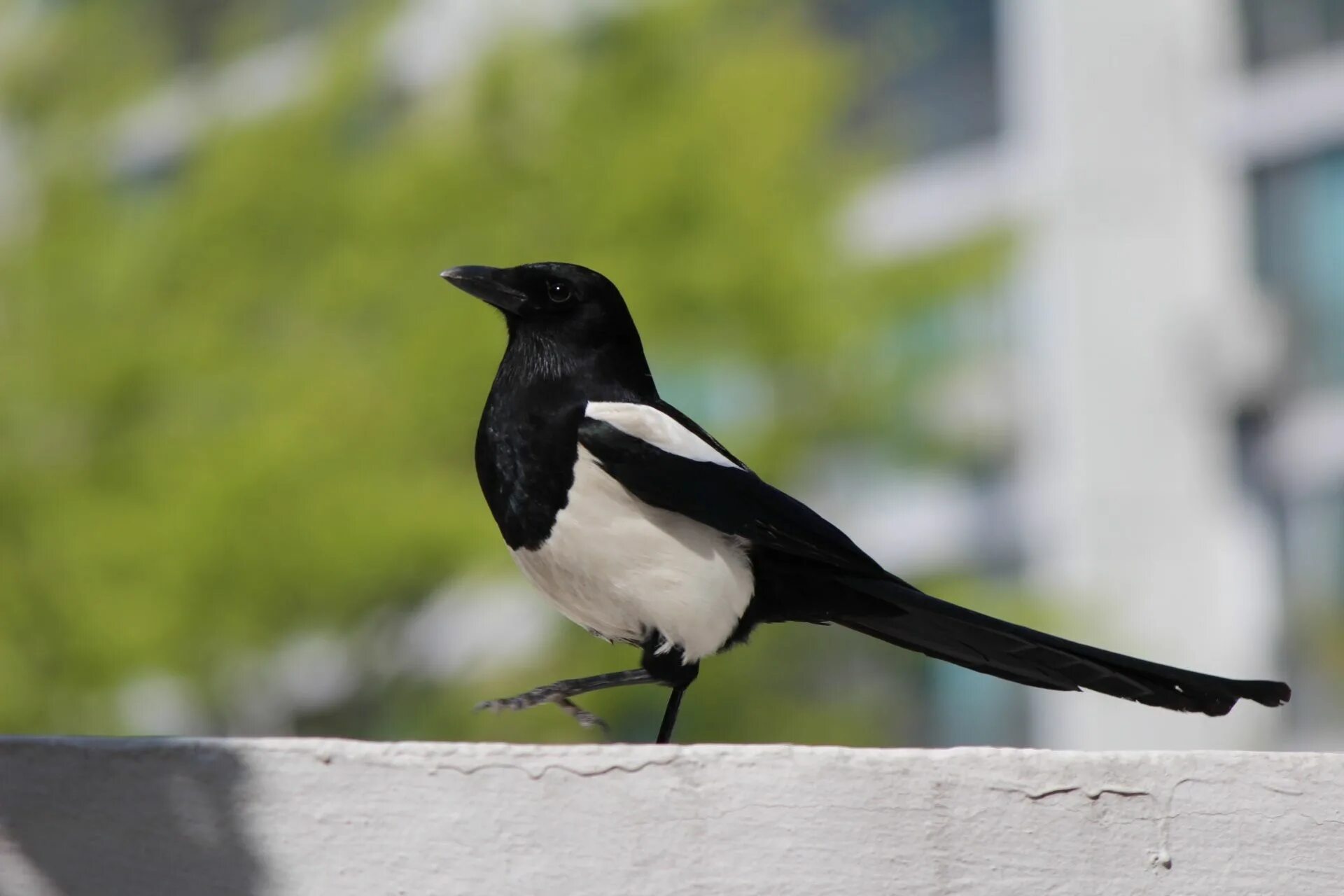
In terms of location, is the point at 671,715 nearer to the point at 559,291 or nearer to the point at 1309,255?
the point at 559,291

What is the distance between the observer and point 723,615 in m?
2.34

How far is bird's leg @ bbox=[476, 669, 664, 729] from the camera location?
2141 mm

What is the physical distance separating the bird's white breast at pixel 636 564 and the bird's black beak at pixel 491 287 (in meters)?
0.21

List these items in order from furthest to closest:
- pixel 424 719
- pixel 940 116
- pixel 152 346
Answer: pixel 940 116
pixel 424 719
pixel 152 346

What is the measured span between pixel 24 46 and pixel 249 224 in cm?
114

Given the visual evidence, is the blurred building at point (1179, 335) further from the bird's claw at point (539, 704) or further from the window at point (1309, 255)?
the bird's claw at point (539, 704)

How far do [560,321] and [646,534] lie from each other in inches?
13.2

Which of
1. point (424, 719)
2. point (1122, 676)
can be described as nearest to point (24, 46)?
point (424, 719)

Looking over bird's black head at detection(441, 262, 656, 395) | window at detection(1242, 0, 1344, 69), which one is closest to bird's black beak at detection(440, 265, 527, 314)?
bird's black head at detection(441, 262, 656, 395)

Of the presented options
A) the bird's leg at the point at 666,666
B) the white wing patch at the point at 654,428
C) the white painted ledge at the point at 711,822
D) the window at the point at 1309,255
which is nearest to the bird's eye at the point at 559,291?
the white wing patch at the point at 654,428

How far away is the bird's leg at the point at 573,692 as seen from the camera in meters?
2.14

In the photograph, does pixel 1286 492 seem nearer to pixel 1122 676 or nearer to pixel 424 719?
pixel 424 719

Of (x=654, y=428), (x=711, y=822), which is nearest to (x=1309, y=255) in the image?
(x=654, y=428)

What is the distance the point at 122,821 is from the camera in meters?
2.10
